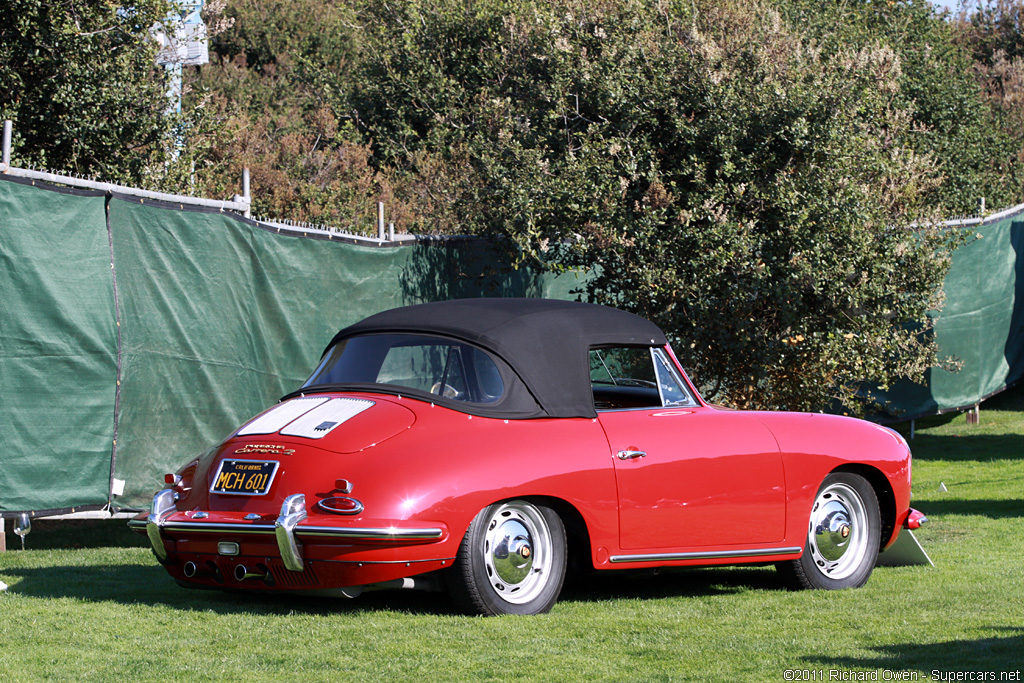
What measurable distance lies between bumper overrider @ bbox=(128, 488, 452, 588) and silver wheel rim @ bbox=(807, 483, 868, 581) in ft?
8.07

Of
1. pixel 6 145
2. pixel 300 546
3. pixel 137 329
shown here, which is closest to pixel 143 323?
pixel 137 329

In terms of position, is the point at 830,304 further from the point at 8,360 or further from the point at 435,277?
the point at 8,360

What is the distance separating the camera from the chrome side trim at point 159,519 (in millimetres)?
5812

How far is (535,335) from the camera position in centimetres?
627

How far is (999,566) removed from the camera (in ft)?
23.7

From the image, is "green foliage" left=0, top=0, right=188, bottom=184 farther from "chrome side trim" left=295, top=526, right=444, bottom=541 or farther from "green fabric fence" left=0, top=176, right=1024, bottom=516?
"chrome side trim" left=295, top=526, right=444, bottom=541

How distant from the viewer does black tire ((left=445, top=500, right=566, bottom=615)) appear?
5.54 meters

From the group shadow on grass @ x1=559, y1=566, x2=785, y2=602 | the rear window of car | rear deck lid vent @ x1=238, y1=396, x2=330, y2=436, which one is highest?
the rear window of car

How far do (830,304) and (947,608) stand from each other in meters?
5.01

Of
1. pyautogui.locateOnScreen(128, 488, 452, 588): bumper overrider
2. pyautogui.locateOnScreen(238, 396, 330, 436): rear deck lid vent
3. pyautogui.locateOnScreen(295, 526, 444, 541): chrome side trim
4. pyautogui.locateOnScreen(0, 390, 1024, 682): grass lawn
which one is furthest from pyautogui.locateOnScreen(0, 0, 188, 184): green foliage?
pyautogui.locateOnScreen(295, 526, 444, 541): chrome side trim

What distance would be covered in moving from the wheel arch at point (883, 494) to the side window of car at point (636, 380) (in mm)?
1148

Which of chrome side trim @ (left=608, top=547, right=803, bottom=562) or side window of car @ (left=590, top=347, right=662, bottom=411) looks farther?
side window of car @ (left=590, top=347, right=662, bottom=411)

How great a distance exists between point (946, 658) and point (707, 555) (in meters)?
→ 1.73

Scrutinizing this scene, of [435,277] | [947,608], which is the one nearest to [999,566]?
[947,608]
